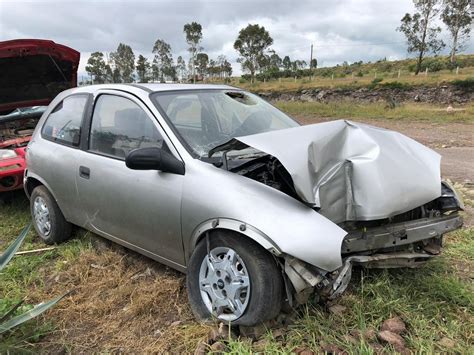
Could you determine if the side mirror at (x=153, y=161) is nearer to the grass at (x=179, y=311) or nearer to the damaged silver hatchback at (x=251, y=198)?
the damaged silver hatchback at (x=251, y=198)

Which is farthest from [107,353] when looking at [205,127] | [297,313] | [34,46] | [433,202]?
[34,46]

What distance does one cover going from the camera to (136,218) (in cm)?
304

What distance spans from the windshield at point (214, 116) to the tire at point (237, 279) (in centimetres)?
71

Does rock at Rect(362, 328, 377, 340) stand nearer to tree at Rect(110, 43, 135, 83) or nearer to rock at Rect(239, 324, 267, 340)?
rock at Rect(239, 324, 267, 340)

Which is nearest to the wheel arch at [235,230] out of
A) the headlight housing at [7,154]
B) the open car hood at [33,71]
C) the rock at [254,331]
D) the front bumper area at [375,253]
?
the front bumper area at [375,253]

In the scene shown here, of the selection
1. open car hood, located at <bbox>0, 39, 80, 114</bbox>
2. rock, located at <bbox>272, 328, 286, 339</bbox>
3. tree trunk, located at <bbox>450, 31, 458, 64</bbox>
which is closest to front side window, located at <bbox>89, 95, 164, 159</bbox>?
rock, located at <bbox>272, 328, 286, 339</bbox>

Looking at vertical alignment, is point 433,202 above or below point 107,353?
above

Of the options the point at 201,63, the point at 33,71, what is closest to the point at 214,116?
the point at 33,71

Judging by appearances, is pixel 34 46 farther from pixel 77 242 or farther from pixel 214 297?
pixel 214 297

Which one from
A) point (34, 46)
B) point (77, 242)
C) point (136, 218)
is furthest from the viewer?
point (34, 46)

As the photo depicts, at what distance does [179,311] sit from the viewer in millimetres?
2906

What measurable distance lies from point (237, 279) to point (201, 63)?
66151 mm

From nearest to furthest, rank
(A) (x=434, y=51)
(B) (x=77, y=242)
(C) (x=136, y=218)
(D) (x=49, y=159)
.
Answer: (C) (x=136, y=218) < (D) (x=49, y=159) < (B) (x=77, y=242) < (A) (x=434, y=51)

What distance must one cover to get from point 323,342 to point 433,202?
4.55ft
